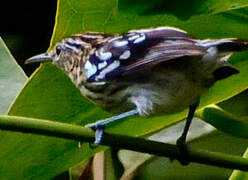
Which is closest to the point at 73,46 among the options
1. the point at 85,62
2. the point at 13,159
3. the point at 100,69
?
the point at 85,62

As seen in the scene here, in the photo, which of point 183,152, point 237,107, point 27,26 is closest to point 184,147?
point 183,152

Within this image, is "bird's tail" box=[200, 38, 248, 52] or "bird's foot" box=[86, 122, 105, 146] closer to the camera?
"bird's foot" box=[86, 122, 105, 146]

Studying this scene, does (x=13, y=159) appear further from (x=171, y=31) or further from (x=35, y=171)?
(x=171, y=31)

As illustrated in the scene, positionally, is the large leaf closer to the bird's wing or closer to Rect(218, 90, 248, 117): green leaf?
the bird's wing

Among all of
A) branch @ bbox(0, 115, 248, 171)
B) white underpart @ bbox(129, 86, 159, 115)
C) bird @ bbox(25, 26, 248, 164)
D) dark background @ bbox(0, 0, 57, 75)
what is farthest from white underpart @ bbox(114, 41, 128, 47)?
dark background @ bbox(0, 0, 57, 75)

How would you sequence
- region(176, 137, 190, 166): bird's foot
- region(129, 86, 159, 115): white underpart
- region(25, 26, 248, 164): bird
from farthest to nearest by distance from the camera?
1. region(129, 86, 159, 115): white underpart
2. region(25, 26, 248, 164): bird
3. region(176, 137, 190, 166): bird's foot

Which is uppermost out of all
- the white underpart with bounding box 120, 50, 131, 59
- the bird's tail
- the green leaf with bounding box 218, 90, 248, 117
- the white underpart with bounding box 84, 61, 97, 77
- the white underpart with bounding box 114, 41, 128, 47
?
the bird's tail

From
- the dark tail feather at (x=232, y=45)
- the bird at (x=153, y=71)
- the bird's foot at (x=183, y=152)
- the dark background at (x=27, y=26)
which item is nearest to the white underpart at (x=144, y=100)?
the bird at (x=153, y=71)

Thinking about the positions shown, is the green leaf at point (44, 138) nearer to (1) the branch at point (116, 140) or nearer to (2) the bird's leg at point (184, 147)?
(2) the bird's leg at point (184, 147)
